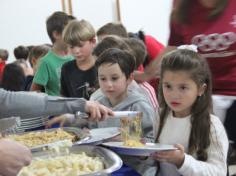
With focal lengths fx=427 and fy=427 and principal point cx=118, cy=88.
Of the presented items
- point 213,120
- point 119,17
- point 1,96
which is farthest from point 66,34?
point 119,17

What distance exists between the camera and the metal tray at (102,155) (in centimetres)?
114

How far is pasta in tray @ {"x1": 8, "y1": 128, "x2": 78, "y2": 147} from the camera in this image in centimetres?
146

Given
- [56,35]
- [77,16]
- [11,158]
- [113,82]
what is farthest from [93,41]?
[77,16]

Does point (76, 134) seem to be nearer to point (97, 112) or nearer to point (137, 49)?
point (97, 112)

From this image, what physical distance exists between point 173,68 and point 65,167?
51cm

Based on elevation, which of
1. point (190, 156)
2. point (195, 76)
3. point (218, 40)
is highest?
point (218, 40)

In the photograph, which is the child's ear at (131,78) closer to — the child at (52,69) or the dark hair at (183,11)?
the dark hair at (183,11)

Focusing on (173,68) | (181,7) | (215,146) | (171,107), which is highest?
(181,7)

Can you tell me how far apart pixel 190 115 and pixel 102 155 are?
358 millimetres

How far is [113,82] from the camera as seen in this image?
1794 millimetres

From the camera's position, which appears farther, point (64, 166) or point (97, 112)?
point (97, 112)

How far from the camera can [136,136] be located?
4.58ft

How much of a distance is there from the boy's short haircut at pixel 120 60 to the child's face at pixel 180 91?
0.39m

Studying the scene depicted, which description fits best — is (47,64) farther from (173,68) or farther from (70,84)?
(173,68)
